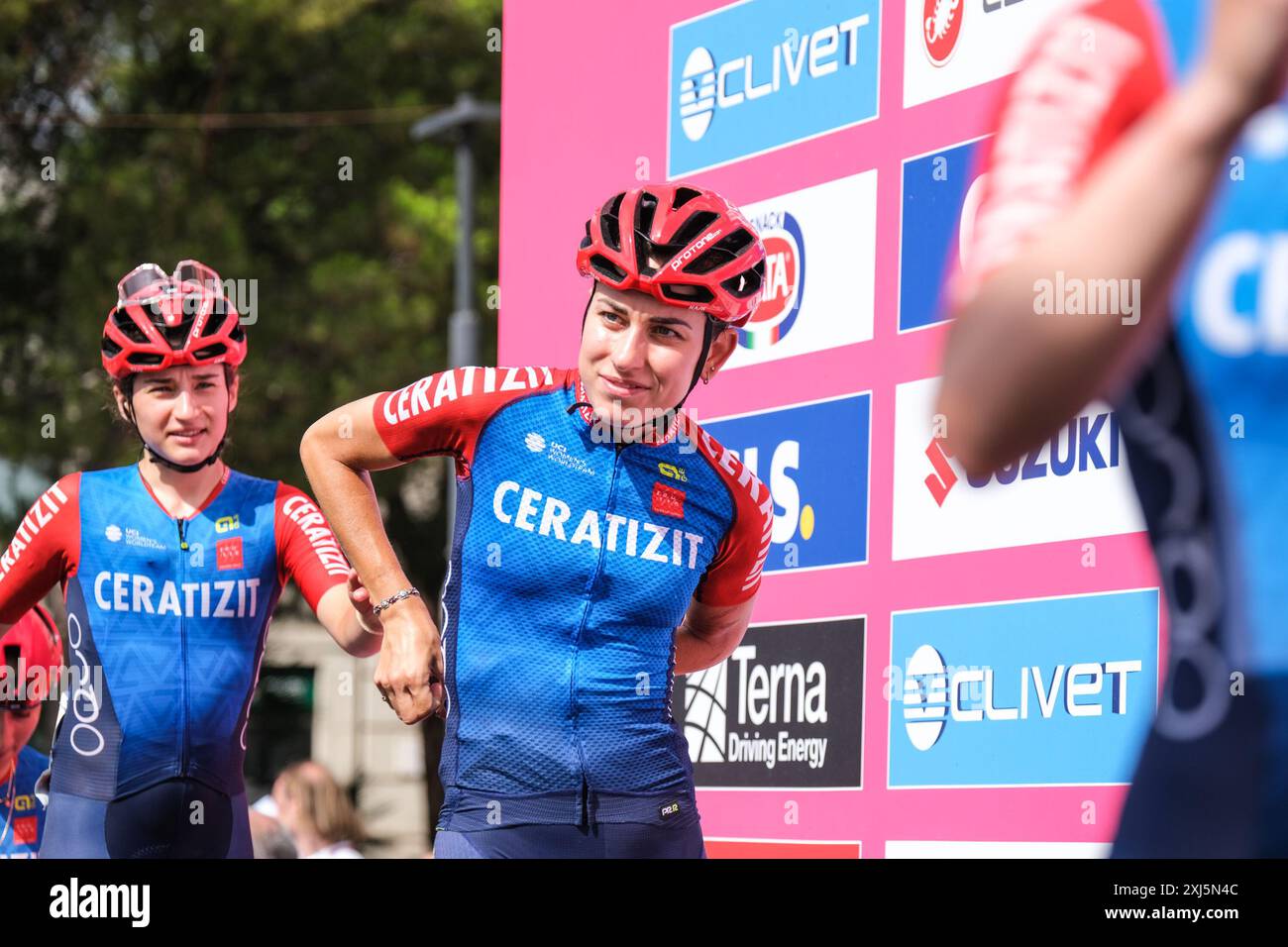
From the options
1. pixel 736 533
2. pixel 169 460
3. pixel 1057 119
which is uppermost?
pixel 169 460

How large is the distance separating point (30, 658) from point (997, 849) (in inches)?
152

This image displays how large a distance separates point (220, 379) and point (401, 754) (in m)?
30.8

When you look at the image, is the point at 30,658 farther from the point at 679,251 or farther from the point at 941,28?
the point at 941,28

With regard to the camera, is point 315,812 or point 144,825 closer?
point 144,825

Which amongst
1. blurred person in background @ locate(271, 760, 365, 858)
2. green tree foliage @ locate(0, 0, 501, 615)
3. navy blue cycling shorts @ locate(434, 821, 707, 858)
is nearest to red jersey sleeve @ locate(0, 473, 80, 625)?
navy blue cycling shorts @ locate(434, 821, 707, 858)

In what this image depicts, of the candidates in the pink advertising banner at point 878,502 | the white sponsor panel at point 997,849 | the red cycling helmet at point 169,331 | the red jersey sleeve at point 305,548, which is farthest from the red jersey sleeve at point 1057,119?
the red cycling helmet at point 169,331

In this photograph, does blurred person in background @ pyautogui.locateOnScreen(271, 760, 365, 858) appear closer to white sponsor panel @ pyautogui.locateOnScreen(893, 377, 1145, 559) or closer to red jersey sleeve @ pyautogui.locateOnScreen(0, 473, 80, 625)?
red jersey sleeve @ pyautogui.locateOnScreen(0, 473, 80, 625)

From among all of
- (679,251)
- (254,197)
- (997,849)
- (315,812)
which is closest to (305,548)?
(679,251)

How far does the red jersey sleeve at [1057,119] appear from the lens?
5.32 feet

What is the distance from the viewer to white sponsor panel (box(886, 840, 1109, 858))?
4.95 m

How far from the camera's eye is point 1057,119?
1.71m

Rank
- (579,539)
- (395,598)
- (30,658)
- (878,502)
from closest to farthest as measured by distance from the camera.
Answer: (395,598)
(579,539)
(878,502)
(30,658)

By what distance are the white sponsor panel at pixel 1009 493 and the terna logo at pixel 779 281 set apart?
0.67 meters

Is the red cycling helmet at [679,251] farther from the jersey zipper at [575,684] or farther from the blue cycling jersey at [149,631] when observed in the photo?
the blue cycling jersey at [149,631]
